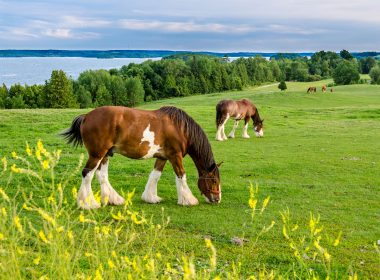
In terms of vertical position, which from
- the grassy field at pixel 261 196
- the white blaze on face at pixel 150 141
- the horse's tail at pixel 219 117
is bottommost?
the grassy field at pixel 261 196

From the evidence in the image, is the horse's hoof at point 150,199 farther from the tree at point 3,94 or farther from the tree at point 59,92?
the tree at point 3,94

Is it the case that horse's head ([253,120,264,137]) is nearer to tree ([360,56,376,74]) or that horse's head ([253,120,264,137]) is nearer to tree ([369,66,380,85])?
tree ([369,66,380,85])

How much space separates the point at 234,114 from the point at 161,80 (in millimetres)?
73010

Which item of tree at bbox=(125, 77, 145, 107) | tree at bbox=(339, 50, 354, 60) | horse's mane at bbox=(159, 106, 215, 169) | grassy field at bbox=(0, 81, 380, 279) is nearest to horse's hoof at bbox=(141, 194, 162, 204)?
grassy field at bbox=(0, 81, 380, 279)

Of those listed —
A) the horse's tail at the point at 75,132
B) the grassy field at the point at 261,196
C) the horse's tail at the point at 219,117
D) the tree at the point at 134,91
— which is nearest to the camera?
the grassy field at the point at 261,196

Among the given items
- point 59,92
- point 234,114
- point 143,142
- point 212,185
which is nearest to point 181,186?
point 212,185

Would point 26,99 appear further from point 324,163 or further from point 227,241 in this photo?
point 227,241

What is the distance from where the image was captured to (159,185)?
10.3 meters

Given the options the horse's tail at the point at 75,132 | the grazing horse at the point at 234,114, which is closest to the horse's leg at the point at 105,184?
the horse's tail at the point at 75,132

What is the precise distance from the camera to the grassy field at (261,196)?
6.12m

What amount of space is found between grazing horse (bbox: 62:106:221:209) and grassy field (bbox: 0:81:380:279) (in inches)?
15.0

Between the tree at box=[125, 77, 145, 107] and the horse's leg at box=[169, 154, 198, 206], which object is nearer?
the horse's leg at box=[169, 154, 198, 206]

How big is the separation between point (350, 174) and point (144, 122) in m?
6.37

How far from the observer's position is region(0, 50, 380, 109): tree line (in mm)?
66625
